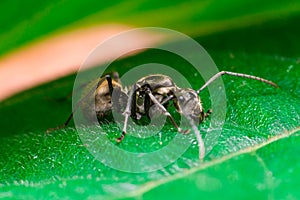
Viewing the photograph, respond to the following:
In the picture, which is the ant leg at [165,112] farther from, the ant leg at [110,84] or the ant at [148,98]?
the ant leg at [110,84]

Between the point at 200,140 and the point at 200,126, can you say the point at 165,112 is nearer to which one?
the point at 200,126

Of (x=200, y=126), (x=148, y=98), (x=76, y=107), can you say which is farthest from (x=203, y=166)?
(x=76, y=107)

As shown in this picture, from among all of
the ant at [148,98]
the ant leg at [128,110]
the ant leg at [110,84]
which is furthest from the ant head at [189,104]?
the ant leg at [110,84]

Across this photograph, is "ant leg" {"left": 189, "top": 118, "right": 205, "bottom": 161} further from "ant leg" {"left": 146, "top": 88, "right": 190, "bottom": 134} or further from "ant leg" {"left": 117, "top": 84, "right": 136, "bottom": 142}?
"ant leg" {"left": 117, "top": 84, "right": 136, "bottom": 142}

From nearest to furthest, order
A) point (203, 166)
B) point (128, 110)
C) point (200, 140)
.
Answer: point (203, 166) → point (200, 140) → point (128, 110)

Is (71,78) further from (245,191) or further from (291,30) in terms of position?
(245,191)

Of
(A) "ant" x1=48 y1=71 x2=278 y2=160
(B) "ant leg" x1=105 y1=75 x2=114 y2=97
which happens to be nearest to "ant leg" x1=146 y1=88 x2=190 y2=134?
(A) "ant" x1=48 y1=71 x2=278 y2=160

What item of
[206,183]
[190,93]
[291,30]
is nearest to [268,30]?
[291,30]
